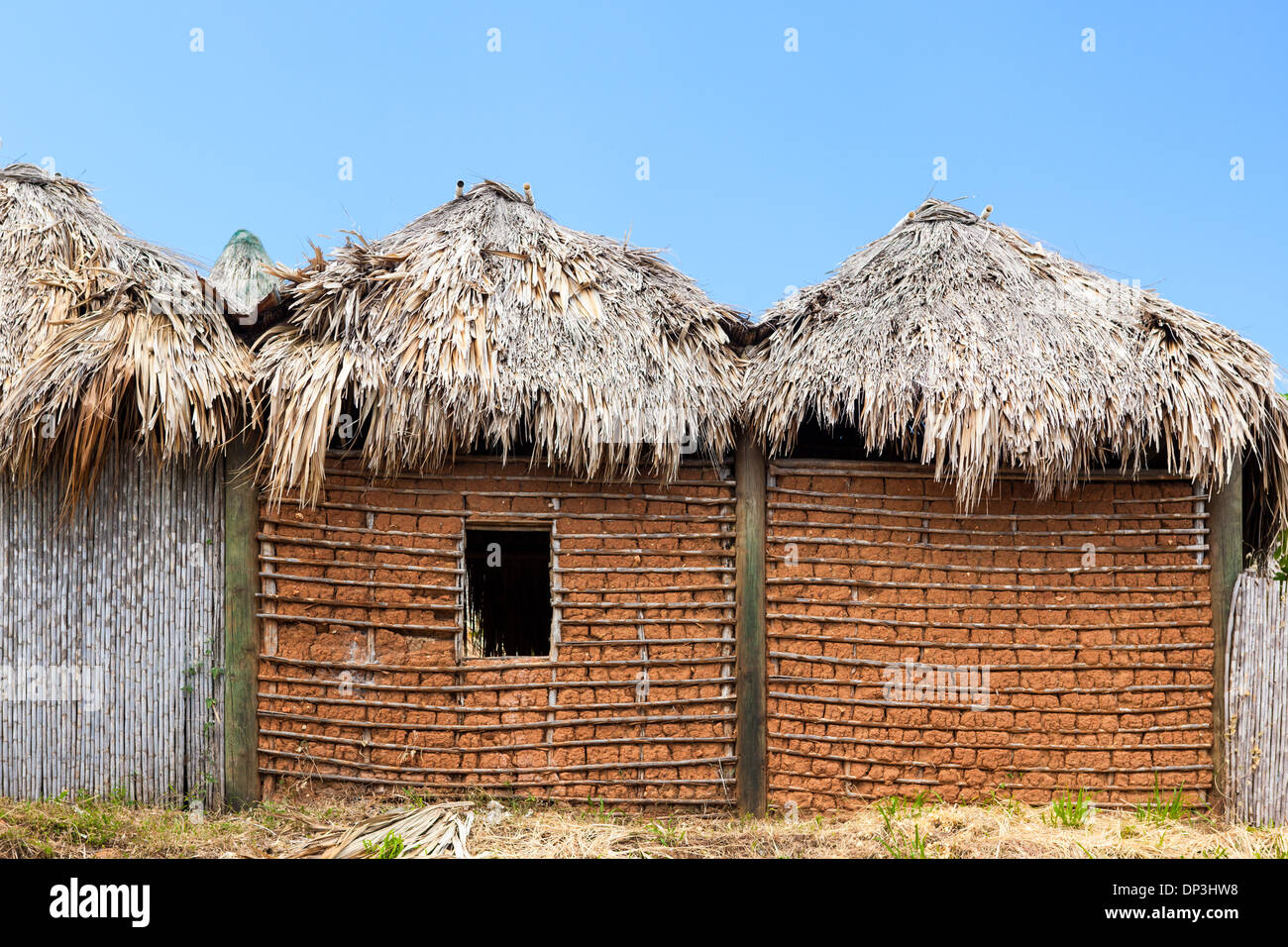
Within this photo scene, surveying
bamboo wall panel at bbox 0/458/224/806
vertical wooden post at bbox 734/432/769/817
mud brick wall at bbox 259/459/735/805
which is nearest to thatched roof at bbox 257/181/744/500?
mud brick wall at bbox 259/459/735/805

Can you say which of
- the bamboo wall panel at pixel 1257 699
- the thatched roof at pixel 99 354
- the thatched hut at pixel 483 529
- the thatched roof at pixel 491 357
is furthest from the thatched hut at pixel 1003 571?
the thatched roof at pixel 99 354

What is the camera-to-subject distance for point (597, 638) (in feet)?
17.3

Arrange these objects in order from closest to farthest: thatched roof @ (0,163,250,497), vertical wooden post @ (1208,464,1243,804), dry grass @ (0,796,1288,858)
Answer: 1. dry grass @ (0,796,1288,858)
2. thatched roof @ (0,163,250,497)
3. vertical wooden post @ (1208,464,1243,804)

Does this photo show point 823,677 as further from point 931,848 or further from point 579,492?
point 579,492

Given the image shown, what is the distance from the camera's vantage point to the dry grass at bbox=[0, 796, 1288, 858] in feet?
15.1

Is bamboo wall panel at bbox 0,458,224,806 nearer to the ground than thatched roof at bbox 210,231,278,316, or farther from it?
nearer to the ground

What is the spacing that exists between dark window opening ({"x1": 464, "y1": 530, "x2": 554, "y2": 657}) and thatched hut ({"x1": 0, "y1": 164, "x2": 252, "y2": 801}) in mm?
3168

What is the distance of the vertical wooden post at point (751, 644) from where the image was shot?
5309 millimetres

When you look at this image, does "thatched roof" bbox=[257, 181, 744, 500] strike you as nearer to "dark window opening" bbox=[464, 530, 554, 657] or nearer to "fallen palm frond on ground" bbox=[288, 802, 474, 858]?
"fallen palm frond on ground" bbox=[288, 802, 474, 858]

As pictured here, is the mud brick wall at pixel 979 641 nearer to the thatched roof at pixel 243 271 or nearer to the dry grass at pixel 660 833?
the dry grass at pixel 660 833

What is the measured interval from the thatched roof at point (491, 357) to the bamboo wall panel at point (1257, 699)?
3.08 meters

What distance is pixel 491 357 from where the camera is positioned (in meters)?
5.17

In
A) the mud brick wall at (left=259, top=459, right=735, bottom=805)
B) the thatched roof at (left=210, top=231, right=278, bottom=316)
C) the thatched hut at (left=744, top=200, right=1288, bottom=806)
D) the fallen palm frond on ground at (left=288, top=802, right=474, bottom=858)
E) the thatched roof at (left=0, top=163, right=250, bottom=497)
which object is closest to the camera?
the fallen palm frond on ground at (left=288, top=802, right=474, bottom=858)
